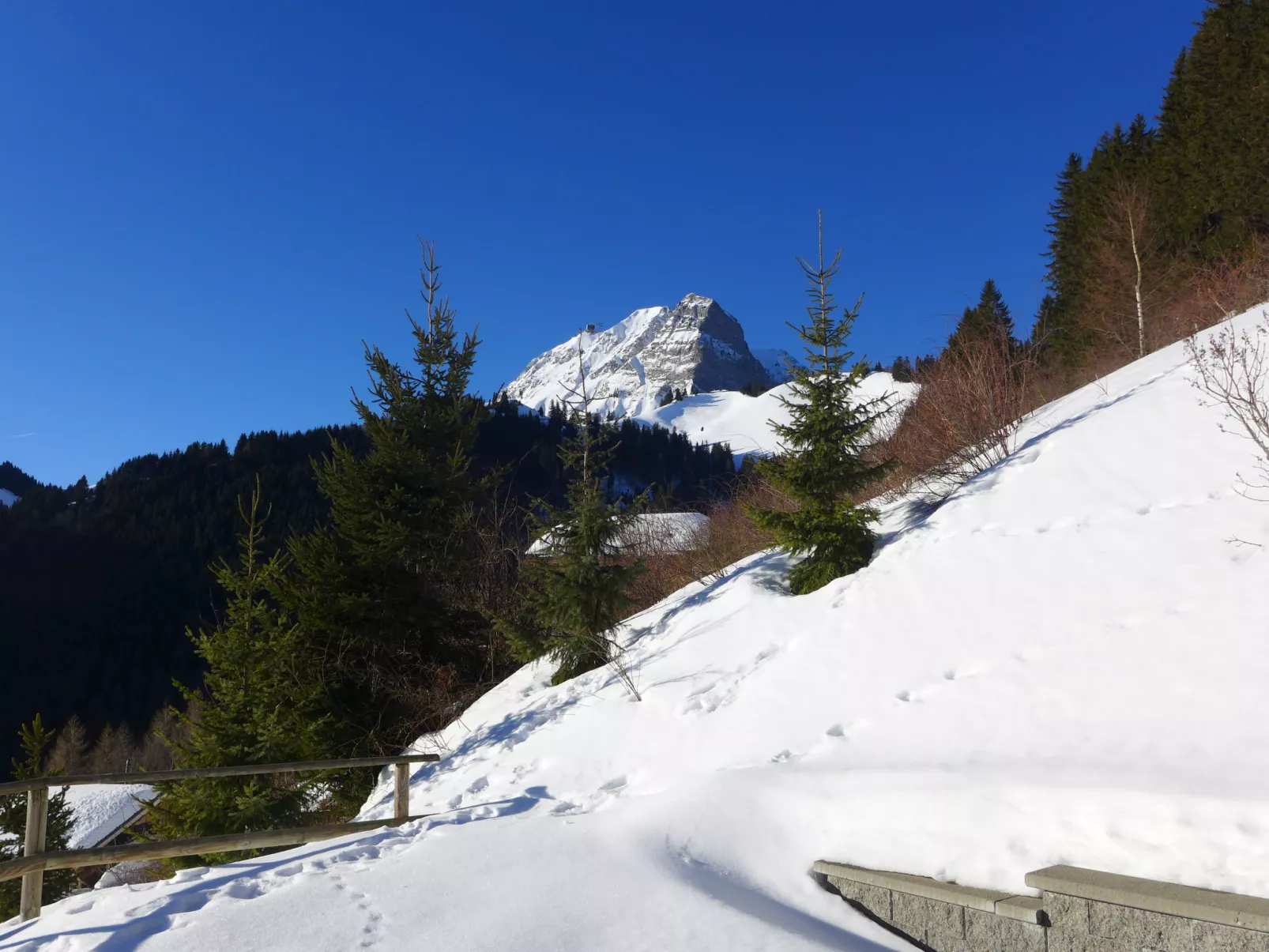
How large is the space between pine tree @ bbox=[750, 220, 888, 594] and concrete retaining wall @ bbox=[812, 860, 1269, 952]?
5888 mm

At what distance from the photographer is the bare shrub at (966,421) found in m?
11.2

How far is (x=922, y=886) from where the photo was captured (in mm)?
4043

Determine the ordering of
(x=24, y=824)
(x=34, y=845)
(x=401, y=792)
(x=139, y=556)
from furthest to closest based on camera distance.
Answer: (x=139, y=556) → (x=24, y=824) → (x=401, y=792) → (x=34, y=845)

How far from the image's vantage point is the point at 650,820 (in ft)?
19.1

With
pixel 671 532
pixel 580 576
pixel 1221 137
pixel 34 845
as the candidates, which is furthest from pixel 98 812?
pixel 1221 137

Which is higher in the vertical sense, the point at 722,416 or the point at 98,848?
the point at 722,416

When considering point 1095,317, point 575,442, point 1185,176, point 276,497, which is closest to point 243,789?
point 575,442

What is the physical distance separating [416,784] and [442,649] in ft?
15.2

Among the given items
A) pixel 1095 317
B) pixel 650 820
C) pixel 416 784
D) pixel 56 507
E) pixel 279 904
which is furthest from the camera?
pixel 56 507

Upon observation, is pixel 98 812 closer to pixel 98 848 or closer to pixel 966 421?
pixel 98 848

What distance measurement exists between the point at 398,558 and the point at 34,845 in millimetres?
7972

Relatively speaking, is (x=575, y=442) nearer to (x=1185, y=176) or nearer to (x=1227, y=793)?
(x=1227, y=793)

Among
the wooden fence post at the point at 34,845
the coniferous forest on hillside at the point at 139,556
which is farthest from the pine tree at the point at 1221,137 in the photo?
the coniferous forest on hillside at the point at 139,556

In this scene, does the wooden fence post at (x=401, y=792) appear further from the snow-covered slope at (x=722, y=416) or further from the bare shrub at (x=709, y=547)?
the snow-covered slope at (x=722, y=416)
